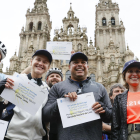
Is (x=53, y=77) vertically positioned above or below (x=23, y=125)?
above

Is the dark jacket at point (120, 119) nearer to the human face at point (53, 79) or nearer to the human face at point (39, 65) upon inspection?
the human face at point (39, 65)

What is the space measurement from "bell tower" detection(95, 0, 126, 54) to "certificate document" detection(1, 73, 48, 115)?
2534cm

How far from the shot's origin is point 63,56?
6.65m

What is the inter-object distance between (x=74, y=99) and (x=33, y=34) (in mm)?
29070

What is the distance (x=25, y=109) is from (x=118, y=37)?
92.2 feet

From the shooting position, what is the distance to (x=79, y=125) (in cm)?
254

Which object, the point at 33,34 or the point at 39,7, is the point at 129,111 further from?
the point at 39,7

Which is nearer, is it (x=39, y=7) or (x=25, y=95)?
(x=25, y=95)

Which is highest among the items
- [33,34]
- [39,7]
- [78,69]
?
[39,7]

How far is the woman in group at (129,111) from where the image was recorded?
2479 mm

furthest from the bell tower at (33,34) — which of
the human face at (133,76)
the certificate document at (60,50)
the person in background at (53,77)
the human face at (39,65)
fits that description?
the human face at (133,76)

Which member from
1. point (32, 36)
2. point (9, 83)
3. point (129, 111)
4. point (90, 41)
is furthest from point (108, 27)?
point (9, 83)

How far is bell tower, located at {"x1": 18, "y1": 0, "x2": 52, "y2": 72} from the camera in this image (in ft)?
88.2

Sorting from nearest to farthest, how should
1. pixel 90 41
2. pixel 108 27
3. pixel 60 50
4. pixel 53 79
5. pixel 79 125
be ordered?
pixel 79 125 < pixel 53 79 < pixel 60 50 < pixel 90 41 < pixel 108 27
